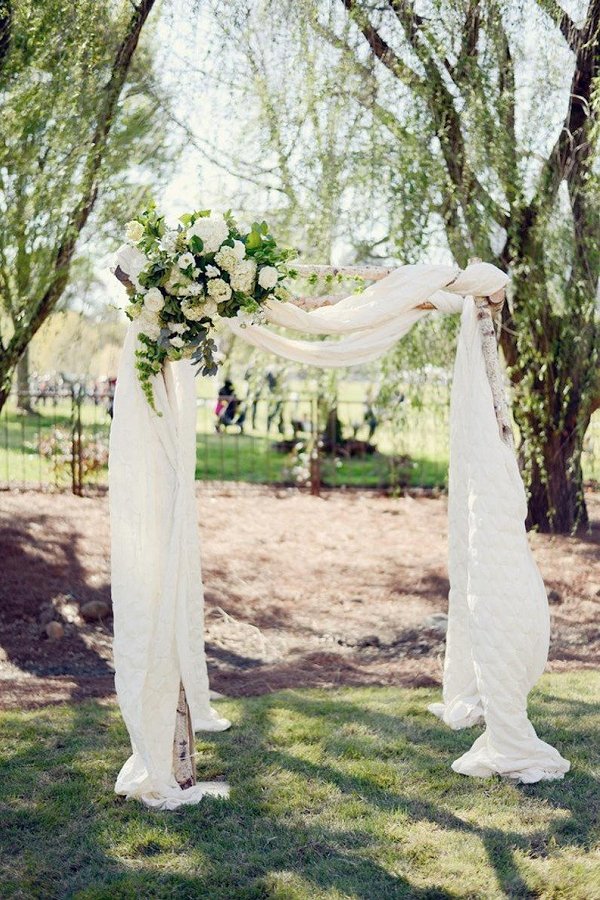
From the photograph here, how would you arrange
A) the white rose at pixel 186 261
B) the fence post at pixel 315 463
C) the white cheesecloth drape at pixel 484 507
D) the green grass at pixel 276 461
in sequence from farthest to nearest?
the fence post at pixel 315 463 < the green grass at pixel 276 461 < the white cheesecloth drape at pixel 484 507 < the white rose at pixel 186 261

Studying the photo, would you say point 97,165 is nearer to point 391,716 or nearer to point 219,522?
point 219,522

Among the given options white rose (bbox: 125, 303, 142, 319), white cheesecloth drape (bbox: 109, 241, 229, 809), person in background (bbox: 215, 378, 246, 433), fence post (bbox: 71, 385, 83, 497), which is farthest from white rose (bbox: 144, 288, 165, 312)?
person in background (bbox: 215, 378, 246, 433)

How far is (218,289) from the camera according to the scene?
403 centimetres

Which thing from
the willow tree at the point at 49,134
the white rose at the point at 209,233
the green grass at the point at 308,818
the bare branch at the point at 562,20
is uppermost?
the bare branch at the point at 562,20

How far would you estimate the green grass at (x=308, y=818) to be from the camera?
3580 mm

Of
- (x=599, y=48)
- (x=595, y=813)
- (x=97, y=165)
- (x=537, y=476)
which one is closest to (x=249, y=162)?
(x=97, y=165)

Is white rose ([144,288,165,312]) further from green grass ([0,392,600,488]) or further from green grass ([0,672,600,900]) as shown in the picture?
green grass ([0,392,600,488])

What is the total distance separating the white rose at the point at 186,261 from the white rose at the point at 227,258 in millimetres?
110

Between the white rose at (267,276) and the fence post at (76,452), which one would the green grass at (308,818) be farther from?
the fence post at (76,452)

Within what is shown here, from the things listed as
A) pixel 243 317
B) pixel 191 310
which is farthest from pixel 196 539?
pixel 191 310

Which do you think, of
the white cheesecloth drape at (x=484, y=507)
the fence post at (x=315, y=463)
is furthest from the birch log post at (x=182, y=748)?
the fence post at (x=315, y=463)

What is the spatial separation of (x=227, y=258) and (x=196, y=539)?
4.86 feet

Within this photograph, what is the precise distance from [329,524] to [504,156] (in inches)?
169

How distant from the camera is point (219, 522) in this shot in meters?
10.5
